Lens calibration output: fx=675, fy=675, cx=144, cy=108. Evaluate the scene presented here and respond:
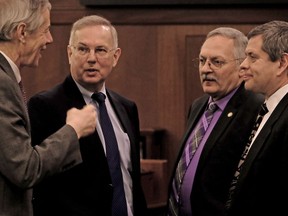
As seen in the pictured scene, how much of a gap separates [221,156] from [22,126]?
4.52ft

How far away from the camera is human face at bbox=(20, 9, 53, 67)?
2564 millimetres

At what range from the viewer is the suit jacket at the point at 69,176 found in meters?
3.20

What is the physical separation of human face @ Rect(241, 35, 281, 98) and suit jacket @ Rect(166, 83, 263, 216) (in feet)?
1.04

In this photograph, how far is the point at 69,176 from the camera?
3.21m

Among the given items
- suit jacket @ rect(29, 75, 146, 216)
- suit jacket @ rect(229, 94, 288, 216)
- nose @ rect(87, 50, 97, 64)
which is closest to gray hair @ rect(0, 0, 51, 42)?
suit jacket @ rect(29, 75, 146, 216)

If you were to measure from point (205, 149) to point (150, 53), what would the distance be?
224 cm

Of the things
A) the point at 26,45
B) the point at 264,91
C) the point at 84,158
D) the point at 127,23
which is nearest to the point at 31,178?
the point at 26,45

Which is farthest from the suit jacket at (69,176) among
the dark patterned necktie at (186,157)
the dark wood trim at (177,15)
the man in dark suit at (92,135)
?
the dark wood trim at (177,15)

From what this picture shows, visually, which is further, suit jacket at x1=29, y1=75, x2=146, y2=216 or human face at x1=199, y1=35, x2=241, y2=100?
human face at x1=199, y1=35, x2=241, y2=100

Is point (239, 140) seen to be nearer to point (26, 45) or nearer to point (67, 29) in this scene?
point (26, 45)

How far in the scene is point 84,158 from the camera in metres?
3.26

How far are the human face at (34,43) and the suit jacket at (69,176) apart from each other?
64 cm

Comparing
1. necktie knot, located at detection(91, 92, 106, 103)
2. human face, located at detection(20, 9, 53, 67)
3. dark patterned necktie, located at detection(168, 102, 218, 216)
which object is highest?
human face, located at detection(20, 9, 53, 67)

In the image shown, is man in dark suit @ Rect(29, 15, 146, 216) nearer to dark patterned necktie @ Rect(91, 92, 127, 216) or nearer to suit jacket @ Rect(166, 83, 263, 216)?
dark patterned necktie @ Rect(91, 92, 127, 216)
